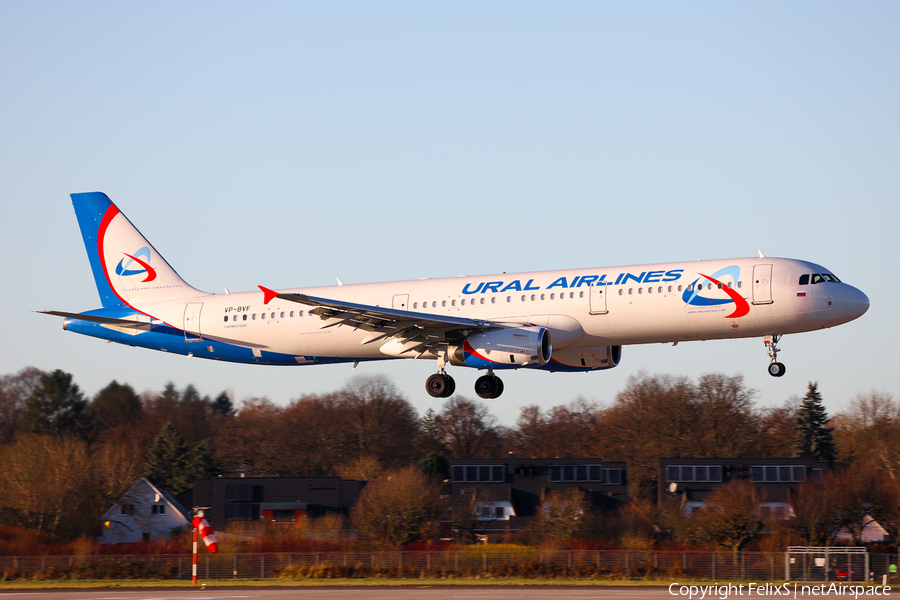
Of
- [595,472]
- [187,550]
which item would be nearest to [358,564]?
[187,550]

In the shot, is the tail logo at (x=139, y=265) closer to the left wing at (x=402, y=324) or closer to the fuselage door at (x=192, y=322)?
the fuselage door at (x=192, y=322)

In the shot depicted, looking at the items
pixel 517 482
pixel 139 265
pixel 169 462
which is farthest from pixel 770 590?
pixel 169 462

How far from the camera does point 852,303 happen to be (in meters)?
41.1

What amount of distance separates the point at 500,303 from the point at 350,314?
253 inches

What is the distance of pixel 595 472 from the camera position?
81.0 metres

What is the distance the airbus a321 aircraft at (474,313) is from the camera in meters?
41.4

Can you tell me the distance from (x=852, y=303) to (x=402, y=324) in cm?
1814

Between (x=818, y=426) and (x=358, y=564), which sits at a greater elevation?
(x=818, y=426)

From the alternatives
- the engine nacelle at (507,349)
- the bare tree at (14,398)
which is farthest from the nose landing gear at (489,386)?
the bare tree at (14,398)

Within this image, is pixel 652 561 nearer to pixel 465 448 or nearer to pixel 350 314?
pixel 350 314

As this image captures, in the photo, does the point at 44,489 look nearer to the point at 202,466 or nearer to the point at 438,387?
the point at 202,466

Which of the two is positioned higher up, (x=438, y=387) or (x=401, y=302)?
(x=401, y=302)

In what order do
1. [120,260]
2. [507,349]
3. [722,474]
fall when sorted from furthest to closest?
[722,474] → [120,260] → [507,349]

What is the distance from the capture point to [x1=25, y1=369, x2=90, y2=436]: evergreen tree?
13162 cm
